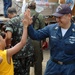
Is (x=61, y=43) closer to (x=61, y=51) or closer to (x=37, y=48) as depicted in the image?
(x=61, y=51)

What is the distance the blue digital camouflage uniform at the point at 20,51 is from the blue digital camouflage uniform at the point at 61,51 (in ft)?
3.60

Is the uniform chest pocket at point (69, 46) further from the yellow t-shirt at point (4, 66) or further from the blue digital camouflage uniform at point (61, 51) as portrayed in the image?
the yellow t-shirt at point (4, 66)

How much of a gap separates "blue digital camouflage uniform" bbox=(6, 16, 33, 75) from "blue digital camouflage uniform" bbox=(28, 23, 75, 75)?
110 centimetres

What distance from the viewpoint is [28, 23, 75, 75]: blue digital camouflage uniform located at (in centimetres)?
391

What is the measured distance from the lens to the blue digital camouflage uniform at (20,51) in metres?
5.08

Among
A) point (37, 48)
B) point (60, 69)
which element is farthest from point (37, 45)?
point (60, 69)

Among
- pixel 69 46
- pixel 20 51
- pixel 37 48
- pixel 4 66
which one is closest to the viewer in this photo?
pixel 4 66

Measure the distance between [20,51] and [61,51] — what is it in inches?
57.1

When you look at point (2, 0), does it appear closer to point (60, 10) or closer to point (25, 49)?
point (25, 49)

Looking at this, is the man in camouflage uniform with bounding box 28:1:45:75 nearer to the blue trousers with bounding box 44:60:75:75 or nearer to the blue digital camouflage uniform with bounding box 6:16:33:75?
the blue digital camouflage uniform with bounding box 6:16:33:75

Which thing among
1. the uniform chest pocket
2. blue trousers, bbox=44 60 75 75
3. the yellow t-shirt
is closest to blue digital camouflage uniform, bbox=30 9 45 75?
blue trousers, bbox=44 60 75 75

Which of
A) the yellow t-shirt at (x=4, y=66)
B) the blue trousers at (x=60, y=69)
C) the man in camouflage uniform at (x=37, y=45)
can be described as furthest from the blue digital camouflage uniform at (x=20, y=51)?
the yellow t-shirt at (x=4, y=66)

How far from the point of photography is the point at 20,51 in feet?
17.1

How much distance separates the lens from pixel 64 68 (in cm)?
394
